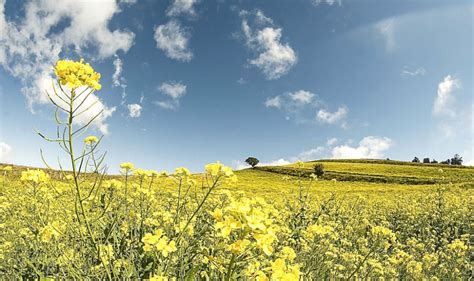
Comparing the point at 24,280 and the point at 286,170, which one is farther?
the point at 286,170

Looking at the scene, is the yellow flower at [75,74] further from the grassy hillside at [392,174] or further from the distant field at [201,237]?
the grassy hillside at [392,174]

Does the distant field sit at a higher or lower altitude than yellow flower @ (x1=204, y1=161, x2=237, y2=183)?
lower

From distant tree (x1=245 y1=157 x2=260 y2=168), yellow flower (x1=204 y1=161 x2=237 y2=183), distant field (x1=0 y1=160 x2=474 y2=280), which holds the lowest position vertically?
distant field (x1=0 y1=160 x2=474 y2=280)

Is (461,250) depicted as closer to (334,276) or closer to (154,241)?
(334,276)

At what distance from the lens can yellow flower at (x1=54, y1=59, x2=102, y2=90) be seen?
2.25m

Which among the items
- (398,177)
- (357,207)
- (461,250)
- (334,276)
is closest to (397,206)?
(357,207)

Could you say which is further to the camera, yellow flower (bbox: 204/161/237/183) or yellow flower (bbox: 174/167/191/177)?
yellow flower (bbox: 174/167/191/177)

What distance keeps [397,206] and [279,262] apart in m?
13.3

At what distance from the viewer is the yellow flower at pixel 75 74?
2.25m

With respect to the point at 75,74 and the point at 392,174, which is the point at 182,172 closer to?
Answer: the point at 75,74

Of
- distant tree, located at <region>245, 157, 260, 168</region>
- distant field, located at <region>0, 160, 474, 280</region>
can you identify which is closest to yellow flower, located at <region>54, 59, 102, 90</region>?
distant field, located at <region>0, 160, 474, 280</region>

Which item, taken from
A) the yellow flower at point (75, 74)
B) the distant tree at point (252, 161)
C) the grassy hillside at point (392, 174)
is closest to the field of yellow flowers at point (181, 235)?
the yellow flower at point (75, 74)

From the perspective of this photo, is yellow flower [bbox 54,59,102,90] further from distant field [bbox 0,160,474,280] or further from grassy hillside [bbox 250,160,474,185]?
grassy hillside [bbox 250,160,474,185]

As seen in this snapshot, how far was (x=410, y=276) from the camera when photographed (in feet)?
18.6
